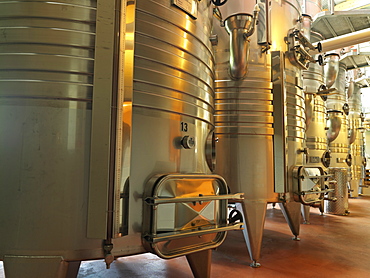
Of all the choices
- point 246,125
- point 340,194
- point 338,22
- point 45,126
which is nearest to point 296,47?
point 246,125

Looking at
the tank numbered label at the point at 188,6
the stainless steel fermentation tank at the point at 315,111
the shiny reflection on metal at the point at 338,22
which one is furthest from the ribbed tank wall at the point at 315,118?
the tank numbered label at the point at 188,6

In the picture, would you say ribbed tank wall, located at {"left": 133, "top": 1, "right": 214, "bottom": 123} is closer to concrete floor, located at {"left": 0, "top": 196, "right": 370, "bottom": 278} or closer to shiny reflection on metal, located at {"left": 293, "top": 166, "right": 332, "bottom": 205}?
concrete floor, located at {"left": 0, "top": 196, "right": 370, "bottom": 278}

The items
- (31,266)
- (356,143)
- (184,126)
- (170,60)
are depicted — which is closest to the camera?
(31,266)

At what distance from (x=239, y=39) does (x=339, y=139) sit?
7.40m

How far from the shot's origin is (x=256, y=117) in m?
4.39

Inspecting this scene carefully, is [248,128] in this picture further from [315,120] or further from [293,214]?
[315,120]

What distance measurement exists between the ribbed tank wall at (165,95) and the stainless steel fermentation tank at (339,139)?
683 cm

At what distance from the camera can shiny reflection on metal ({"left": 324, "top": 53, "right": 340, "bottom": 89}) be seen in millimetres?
8688

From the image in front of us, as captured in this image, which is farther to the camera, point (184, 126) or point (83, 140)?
point (184, 126)

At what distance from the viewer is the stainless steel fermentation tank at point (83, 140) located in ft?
6.56

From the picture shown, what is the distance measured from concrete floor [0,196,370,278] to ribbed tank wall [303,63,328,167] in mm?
1959

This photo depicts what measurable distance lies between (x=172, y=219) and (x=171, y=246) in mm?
228

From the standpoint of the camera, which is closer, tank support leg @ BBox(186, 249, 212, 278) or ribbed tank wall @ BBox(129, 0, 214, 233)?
ribbed tank wall @ BBox(129, 0, 214, 233)

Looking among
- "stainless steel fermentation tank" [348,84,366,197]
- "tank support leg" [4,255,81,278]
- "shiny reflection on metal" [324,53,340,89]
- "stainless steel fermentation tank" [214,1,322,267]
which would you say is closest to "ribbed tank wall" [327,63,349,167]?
"shiny reflection on metal" [324,53,340,89]
